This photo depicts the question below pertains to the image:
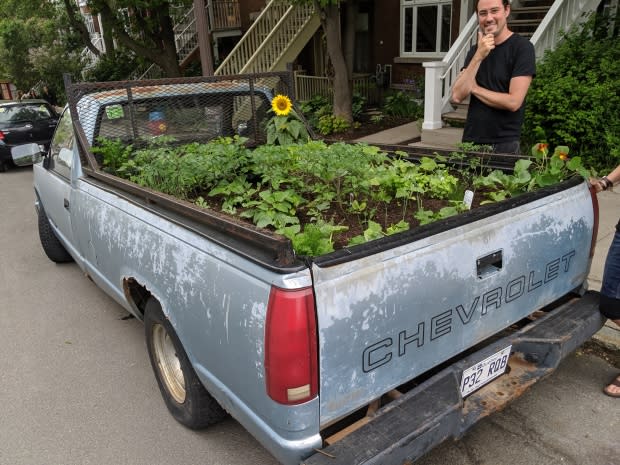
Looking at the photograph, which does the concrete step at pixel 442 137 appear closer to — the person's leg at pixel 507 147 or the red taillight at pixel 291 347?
the person's leg at pixel 507 147

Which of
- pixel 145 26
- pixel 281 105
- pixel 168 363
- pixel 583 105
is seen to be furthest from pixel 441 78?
pixel 145 26

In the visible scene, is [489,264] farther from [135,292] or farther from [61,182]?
[61,182]

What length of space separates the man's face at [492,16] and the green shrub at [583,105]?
3009 mm

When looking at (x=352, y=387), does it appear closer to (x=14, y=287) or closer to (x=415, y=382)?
(x=415, y=382)

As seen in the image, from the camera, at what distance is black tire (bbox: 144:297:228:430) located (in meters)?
2.59

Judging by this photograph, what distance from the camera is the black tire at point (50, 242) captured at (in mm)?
5246

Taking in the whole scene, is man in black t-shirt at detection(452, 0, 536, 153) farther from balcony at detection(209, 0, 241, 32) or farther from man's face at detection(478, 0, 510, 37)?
balcony at detection(209, 0, 241, 32)

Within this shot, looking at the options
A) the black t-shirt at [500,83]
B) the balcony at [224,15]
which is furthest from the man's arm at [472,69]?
the balcony at [224,15]

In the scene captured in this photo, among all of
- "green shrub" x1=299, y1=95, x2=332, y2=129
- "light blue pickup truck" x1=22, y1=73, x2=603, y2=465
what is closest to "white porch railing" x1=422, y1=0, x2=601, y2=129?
"green shrub" x1=299, y1=95, x2=332, y2=129

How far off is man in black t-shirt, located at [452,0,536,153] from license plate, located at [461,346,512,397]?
5.76 ft

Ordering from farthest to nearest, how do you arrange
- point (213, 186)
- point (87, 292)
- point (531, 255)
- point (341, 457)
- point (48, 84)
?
point (48, 84) < point (87, 292) < point (213, 186) < point (531, 255) < point (341, 457)

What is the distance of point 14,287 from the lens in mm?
5070

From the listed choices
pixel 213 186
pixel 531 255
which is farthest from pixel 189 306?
pixel 531 255

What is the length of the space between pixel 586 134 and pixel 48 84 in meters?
21.5
